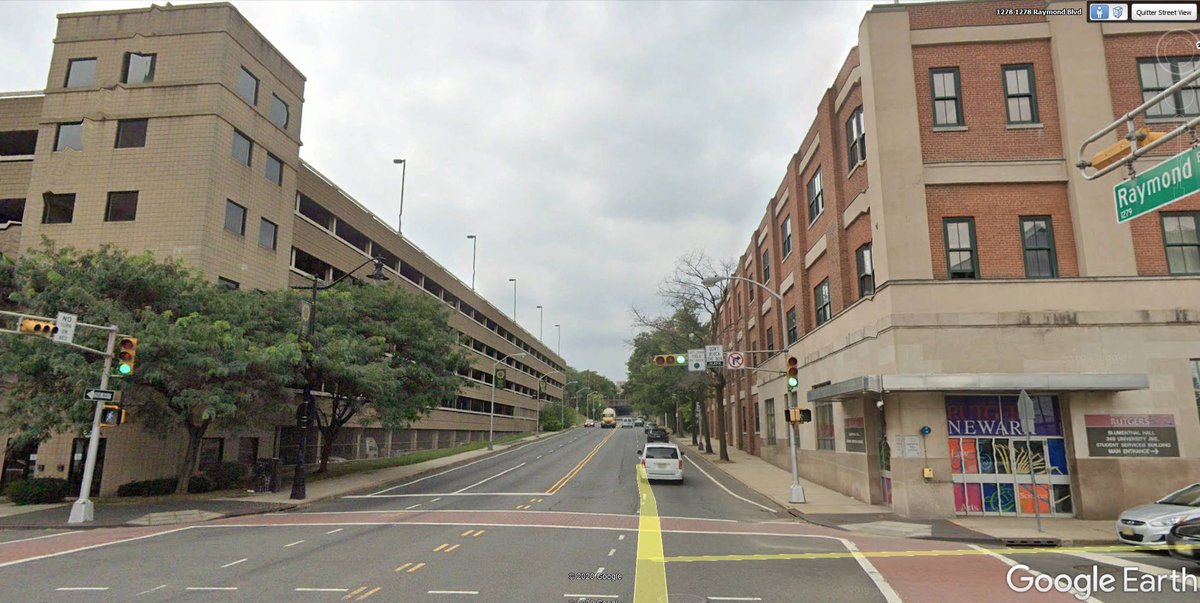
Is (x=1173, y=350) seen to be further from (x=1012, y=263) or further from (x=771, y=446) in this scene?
(x=771, y=446)

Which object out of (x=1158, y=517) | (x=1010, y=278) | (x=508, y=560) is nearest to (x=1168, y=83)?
(x=1010, y=278)

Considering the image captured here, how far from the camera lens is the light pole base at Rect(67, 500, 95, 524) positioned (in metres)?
17.4

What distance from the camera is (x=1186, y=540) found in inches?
436

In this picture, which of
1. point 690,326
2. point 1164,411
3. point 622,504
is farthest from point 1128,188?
point 690,326

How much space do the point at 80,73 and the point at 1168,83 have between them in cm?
4163

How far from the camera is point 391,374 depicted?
26.6 m

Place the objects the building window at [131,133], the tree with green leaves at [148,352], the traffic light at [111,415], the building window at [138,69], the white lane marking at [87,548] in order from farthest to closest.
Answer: the building window at [138,69], the building window at [131,133], the tree with green leaves at [148,352], the traffic light at [111,415], the white lane marking at [87,548]

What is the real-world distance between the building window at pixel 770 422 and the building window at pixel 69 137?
117ft

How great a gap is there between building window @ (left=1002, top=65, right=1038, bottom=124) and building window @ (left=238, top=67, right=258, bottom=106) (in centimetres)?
3051

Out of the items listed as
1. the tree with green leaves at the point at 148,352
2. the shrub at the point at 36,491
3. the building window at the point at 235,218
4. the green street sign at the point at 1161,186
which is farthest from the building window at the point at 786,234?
the shrub at the point at 36,491

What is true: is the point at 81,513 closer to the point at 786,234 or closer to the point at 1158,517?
the point at 1158,517

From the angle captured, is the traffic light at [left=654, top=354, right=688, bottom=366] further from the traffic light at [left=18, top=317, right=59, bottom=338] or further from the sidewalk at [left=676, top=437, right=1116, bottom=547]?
the traffic light at [left=18, top=317, right=59, bottom=338]

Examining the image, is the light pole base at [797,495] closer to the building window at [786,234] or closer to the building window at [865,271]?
the building window at [865,271]

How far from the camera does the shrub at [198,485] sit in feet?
77.1
